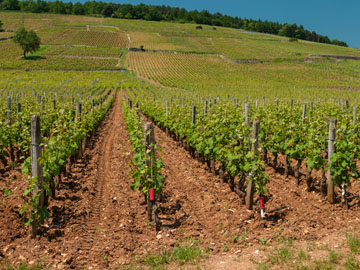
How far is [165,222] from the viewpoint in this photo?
5559 millimetres

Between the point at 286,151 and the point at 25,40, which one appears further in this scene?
the point at 25,40

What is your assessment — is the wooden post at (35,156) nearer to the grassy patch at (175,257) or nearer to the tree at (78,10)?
the grassy patch at (175,257)

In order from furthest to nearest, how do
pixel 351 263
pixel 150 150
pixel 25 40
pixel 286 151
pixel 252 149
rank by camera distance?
pixel 25 40, pixel 286 151, pixel 252 149, pixel 150 150, pixel 351 263

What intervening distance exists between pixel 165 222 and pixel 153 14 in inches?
6443

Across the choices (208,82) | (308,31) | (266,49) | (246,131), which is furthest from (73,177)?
(308,31)

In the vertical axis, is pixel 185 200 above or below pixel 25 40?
below

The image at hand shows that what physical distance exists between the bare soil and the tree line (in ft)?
517

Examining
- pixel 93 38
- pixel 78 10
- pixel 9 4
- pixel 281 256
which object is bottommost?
pixel 281 256

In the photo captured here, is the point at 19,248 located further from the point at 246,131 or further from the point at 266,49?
the point at 266,49

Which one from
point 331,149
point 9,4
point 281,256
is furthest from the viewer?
point 9,4

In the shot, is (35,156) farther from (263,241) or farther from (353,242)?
(353,242)

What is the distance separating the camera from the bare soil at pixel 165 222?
446 centimetres

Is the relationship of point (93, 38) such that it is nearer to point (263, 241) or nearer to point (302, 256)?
point (263, 241)

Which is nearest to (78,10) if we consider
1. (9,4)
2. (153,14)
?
(9,4)
